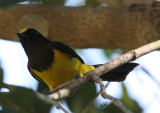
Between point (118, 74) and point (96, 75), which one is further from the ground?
point (96, 75)

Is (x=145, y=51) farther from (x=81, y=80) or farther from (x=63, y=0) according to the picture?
(x=63, y=0)

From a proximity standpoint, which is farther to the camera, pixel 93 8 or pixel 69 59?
pixel 93 8

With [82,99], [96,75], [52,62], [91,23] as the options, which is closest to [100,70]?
[96,75]

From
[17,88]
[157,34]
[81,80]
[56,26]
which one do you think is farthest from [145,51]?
[56,26]

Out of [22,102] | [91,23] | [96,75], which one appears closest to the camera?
[22,102]

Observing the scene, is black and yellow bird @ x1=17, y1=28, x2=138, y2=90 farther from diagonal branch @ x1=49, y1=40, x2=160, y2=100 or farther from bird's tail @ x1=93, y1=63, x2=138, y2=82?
diagonal branch @ x1=49, y1=40, x2=160, y2=100

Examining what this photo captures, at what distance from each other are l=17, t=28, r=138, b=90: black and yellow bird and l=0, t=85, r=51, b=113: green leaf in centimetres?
137

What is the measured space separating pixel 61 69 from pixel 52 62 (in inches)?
4.6

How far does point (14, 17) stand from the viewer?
4125mm

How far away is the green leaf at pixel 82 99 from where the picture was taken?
2745mm

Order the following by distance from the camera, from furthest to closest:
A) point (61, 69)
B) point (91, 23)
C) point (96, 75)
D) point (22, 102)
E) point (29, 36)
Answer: point (91, 23)
point (29, 36)
point (61, 69)
point (96, 75)
point (22, 102)

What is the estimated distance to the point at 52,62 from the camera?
11.1 feet

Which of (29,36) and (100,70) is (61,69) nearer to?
(29,36)

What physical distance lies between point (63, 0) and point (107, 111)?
7.10ft
